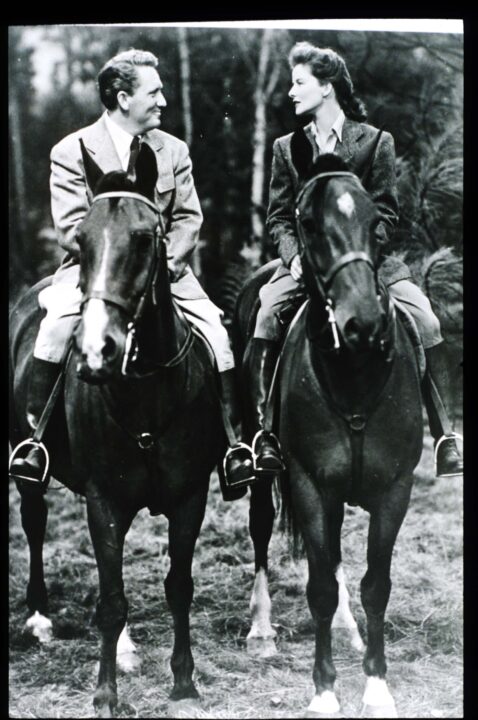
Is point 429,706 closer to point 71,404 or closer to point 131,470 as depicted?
point 131,470

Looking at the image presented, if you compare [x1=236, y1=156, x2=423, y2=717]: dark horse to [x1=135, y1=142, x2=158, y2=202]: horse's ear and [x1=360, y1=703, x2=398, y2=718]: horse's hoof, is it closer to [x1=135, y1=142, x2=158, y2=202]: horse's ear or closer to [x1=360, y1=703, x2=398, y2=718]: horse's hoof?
[x1=360, y1=703, x2=398, y2=718]: horse's hoof

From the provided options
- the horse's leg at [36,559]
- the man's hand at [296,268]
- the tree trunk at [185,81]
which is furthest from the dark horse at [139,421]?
the tree trunk at [185,81]

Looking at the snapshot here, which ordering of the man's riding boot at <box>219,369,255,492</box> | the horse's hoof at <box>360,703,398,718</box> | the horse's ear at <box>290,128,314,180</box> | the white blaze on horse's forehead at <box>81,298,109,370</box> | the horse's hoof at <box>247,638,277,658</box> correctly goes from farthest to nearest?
1. the horse's hoof at <box>247,638,277,658</box>
2. the man's riding boot at <box>219,369,255,492</box>
3. the horse's hoof at <box>360,703,398,718</box>
4. the horse's ear at <box>290,128,314,180</box>
5. the white blaze on horse's forehead at <box>81,298,109,370</box>

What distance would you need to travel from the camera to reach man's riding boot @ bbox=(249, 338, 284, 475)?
5609mm

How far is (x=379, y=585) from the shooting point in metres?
5.50

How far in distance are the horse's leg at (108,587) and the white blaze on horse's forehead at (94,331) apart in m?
1.10

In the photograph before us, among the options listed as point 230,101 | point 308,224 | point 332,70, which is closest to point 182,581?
point 308,224

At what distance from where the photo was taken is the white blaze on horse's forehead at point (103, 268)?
188 inches

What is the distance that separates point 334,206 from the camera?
16.7 feet

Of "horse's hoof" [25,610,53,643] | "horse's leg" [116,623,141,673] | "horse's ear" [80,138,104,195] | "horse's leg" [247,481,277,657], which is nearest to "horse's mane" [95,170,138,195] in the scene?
"horse's ear" [80,138,104,195]

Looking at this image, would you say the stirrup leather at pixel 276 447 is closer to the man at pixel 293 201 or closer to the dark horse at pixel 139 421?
the man at pixel 293 201

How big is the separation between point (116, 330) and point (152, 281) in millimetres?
369

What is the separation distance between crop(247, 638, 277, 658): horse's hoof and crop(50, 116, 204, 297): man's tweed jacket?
2326mm
